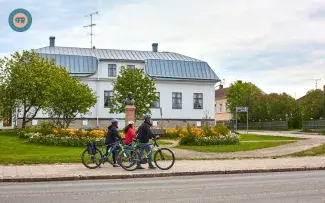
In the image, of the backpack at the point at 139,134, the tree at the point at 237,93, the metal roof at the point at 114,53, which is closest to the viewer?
the backpack at the point at 139,134

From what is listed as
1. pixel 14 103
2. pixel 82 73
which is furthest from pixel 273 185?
pixel 82 73

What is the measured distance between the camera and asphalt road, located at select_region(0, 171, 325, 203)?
33.7 feet

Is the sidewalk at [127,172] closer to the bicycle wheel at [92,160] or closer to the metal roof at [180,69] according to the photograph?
the bicycle wheel at [92,160]

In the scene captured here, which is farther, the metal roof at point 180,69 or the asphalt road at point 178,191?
the metal roof at point 180,69

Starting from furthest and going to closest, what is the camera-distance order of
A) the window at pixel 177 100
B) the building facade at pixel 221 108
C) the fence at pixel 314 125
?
the building facade at pixel 221 108
the window at pixel 177 100
the fence at pixel 314 125

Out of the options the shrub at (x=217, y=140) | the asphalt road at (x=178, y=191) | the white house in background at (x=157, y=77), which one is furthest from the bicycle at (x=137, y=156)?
the white house in background at (x=157, y=77)

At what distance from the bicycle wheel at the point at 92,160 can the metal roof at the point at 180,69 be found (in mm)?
40214

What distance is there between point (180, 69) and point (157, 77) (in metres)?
3.25

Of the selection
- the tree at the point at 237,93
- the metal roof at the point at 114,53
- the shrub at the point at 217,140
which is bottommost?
the shrub at the point at 217,140

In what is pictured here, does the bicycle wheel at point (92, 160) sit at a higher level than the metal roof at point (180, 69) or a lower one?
lower

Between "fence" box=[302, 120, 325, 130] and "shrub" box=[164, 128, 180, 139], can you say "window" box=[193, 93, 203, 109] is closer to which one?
"fence" box=[302, 120, 325, 130]

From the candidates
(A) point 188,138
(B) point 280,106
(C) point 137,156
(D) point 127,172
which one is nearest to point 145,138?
(C) point 137,156

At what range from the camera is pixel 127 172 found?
55.2ft

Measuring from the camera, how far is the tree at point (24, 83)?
41.5 m
